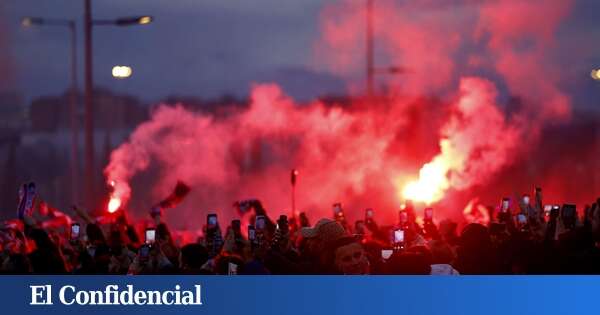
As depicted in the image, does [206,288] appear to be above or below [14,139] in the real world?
below

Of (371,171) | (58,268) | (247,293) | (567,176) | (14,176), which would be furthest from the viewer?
(567,176)

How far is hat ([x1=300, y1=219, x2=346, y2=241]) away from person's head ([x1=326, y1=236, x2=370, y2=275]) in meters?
0.26

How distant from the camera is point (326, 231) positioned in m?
13.1

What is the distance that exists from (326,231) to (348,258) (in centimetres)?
63

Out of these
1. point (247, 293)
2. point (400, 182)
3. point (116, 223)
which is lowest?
point (247, 293)

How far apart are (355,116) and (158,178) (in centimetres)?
502

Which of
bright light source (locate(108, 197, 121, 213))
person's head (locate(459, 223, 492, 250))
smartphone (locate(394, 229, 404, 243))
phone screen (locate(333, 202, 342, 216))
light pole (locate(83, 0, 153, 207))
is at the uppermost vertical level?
light pole (locate(83, 0, 153, 207))

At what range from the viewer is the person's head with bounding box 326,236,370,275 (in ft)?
41.2

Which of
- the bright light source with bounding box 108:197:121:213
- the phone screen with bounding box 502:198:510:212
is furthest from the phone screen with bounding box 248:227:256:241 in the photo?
the bright light source with bounding box 108:197:121:213

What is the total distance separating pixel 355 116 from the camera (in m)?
39.7

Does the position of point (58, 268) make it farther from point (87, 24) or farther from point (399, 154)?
point (399, 154)

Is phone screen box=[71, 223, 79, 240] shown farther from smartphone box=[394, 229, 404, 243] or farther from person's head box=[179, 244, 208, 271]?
smartphone box=[394, 229, 404, 243]

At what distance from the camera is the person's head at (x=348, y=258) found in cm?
1255

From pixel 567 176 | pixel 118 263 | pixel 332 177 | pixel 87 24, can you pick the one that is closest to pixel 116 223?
pixel 118 263
